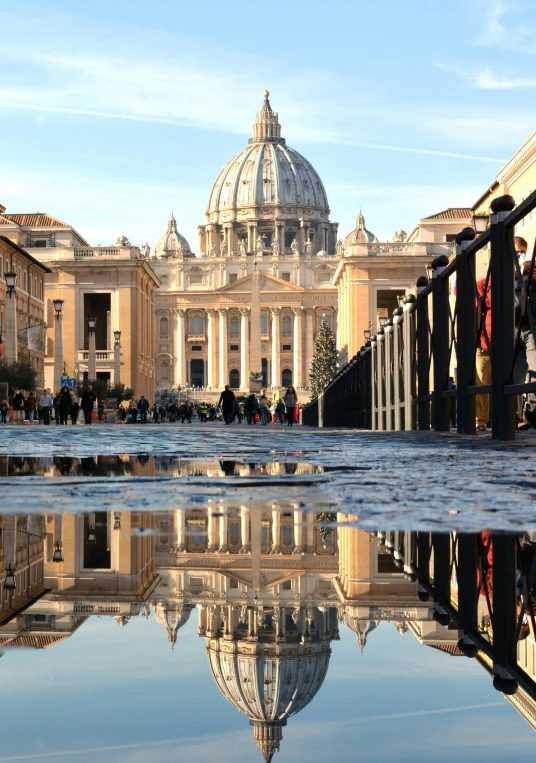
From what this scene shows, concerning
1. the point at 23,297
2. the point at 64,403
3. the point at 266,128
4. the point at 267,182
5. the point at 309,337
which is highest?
the point at 266,128

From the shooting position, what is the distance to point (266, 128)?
580 feet

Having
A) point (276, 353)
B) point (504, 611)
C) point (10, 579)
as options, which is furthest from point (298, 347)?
point (504, 611)

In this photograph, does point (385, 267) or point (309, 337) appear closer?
point (385, 267)

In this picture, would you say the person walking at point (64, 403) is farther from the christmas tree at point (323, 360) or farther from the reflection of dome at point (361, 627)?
the christmas tree at point (323, 360)

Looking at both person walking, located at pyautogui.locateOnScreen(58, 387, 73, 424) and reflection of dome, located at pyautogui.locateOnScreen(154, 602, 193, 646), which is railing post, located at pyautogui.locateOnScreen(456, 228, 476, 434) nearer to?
reflection of dome, located at pyautogui.locateOnScreen(154, 602, 193, 646)

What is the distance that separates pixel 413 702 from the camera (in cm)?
155

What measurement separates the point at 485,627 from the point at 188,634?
44 cm

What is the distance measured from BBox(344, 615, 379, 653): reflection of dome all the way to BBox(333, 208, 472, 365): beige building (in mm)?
77865

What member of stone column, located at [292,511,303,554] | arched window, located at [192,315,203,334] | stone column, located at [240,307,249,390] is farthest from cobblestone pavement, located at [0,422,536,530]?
arched window, located at [192,315,203,334]

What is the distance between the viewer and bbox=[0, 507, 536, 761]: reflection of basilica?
5.33 feet

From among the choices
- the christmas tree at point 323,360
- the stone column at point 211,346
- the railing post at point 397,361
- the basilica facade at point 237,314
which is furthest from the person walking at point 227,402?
the stone column at point 211,346

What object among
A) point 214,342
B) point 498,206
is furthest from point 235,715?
point 214,342

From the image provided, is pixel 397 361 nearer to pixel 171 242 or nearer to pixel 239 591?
pixel 239 591

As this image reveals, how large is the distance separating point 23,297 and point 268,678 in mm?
65574
